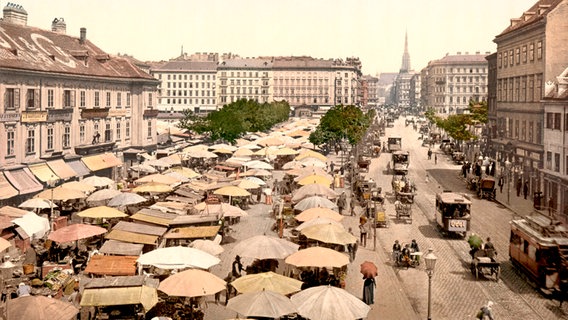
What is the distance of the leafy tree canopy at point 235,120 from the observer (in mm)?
71137

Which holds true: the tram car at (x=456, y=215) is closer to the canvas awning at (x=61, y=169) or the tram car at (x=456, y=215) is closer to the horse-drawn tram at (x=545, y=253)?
the horse-drawn tram at (x=545, y=253)

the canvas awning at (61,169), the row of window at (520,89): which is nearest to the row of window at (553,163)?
the row of window at (520,89)

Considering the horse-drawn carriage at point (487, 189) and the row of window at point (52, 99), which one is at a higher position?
the row of window at point (52, 99)

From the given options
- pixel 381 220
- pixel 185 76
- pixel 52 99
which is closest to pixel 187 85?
pixel 185 76

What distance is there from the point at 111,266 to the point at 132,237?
374cm

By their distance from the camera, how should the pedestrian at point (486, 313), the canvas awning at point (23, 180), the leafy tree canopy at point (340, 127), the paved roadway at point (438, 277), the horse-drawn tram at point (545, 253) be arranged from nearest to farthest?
1. the pedestrian at point (486, 313)
2. the paved roadway at point (438, 277)
3. the horse-drawn tram at point (545, 253)
4. the canvas awning at point (23, 180)
5. the leafy tree canopy at point (340, 127)

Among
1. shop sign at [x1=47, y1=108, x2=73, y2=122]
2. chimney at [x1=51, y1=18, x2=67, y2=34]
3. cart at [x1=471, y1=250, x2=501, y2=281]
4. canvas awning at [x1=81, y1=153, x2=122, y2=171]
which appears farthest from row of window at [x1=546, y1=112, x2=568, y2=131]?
chimney at [x1=51, y1=18, x2=67, y2=34]

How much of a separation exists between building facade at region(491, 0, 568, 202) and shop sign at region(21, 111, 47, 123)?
34.8 meters

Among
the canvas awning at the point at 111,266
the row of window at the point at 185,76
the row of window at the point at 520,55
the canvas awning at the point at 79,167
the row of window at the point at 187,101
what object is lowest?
the canvas awning at the point at 111,266

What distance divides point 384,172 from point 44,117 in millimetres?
30958

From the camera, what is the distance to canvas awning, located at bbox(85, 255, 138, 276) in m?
19.8

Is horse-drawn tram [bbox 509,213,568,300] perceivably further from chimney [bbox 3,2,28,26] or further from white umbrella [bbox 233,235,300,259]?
chimney [bbox 3,2,28,26]

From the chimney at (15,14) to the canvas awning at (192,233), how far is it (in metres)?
30.0

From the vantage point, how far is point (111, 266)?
20.1m
